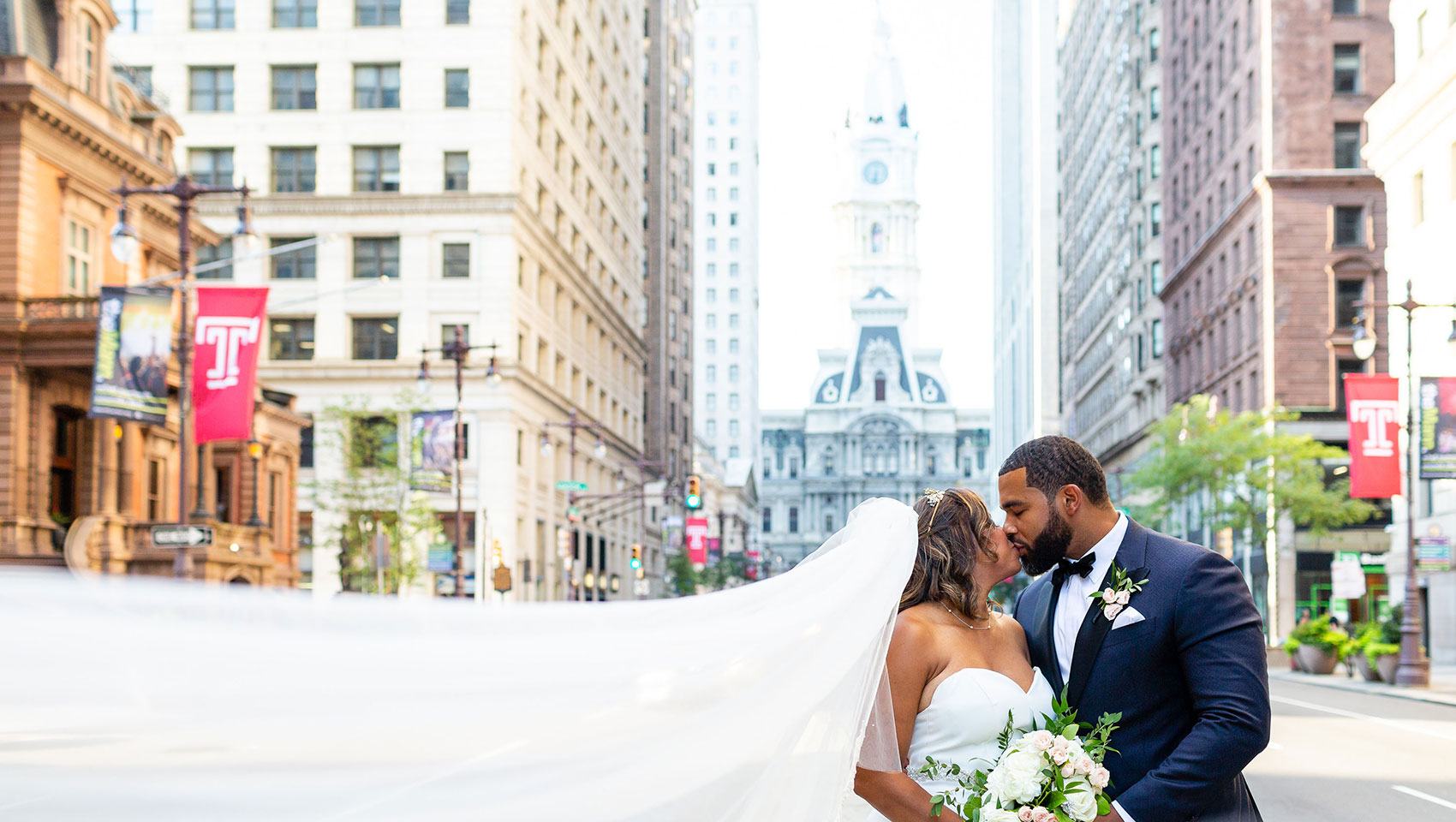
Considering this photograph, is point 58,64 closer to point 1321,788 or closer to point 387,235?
point 387,235

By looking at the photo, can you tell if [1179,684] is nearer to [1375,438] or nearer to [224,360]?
[224,360]

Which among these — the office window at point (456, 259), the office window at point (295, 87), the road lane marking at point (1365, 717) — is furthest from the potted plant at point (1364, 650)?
the office window at point (295, 87)

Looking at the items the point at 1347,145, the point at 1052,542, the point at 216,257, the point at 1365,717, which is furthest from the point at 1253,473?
the point at 1052,542

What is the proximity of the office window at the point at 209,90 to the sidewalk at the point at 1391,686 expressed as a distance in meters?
45.3

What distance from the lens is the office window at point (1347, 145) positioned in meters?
64.9

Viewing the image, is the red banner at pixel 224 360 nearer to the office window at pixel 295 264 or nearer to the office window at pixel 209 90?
the office window at pixel 295 264

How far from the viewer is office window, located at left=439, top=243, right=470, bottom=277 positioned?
61125 mm

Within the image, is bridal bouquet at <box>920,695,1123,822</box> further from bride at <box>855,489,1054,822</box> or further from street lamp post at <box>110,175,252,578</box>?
street lamp post at <box>110,175,252,578</box>

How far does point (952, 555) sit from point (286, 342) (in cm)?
5949

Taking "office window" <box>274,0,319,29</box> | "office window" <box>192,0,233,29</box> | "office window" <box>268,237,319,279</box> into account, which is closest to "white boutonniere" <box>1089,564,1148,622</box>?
"office window" <box>268,237,319,279</box>

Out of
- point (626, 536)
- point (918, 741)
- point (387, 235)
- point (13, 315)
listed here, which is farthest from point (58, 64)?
point (626, 536)

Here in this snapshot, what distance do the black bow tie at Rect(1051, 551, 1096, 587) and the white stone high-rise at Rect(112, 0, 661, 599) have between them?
175 ft

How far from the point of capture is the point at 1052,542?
554 centimetres

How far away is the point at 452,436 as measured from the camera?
41656mm
